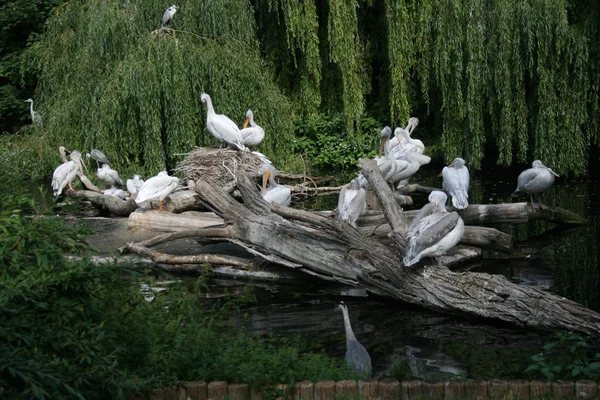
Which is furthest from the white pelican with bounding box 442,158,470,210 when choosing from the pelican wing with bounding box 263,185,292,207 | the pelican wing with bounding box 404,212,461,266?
the pelican wing with bounding box 404,212,461,266

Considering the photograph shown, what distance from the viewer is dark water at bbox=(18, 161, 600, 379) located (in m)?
6.80

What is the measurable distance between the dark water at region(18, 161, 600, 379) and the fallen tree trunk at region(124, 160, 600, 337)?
22 cm

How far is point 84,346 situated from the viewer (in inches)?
171

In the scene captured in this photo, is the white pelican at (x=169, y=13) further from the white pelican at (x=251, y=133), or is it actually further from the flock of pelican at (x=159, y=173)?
the white pelican at (x=251, y=133)

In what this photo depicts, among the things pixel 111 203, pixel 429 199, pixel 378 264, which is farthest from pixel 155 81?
pixel 378 264

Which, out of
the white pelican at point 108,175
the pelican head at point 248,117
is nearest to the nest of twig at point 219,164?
the pelican head at point 248,117

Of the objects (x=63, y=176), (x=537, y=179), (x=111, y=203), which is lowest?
(x=111, y=203)

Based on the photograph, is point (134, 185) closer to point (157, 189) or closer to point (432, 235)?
point (157, 189)

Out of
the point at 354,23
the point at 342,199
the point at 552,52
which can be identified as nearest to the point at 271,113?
the point at 354,23

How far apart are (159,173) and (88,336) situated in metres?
7.91

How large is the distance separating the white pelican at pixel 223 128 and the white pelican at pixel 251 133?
31 centimetres

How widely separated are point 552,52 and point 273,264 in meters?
7.79

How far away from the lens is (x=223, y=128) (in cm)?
1416

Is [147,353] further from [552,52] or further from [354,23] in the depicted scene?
[354,23]
